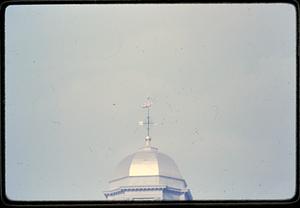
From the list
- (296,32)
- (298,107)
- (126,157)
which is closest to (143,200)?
(126,157)

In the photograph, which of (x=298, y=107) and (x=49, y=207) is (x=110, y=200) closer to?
(x=49, y=207)

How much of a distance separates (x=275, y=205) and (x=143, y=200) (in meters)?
0.34

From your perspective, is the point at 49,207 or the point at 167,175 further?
the point at 167,175

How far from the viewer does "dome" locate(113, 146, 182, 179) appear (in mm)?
1951

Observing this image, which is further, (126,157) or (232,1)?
(126,157)

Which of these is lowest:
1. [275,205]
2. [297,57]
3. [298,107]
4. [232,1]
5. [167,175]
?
[275,205]

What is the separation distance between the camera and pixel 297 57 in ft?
5.92

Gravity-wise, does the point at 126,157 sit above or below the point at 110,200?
above

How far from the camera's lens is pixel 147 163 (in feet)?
6.74

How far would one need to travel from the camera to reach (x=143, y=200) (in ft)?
5.85

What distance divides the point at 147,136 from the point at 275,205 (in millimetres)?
426

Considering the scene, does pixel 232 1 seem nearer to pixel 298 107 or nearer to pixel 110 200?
pixel 298 107

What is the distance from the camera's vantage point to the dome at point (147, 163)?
195 cm

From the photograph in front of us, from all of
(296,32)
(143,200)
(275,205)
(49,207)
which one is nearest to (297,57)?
(296,32)
